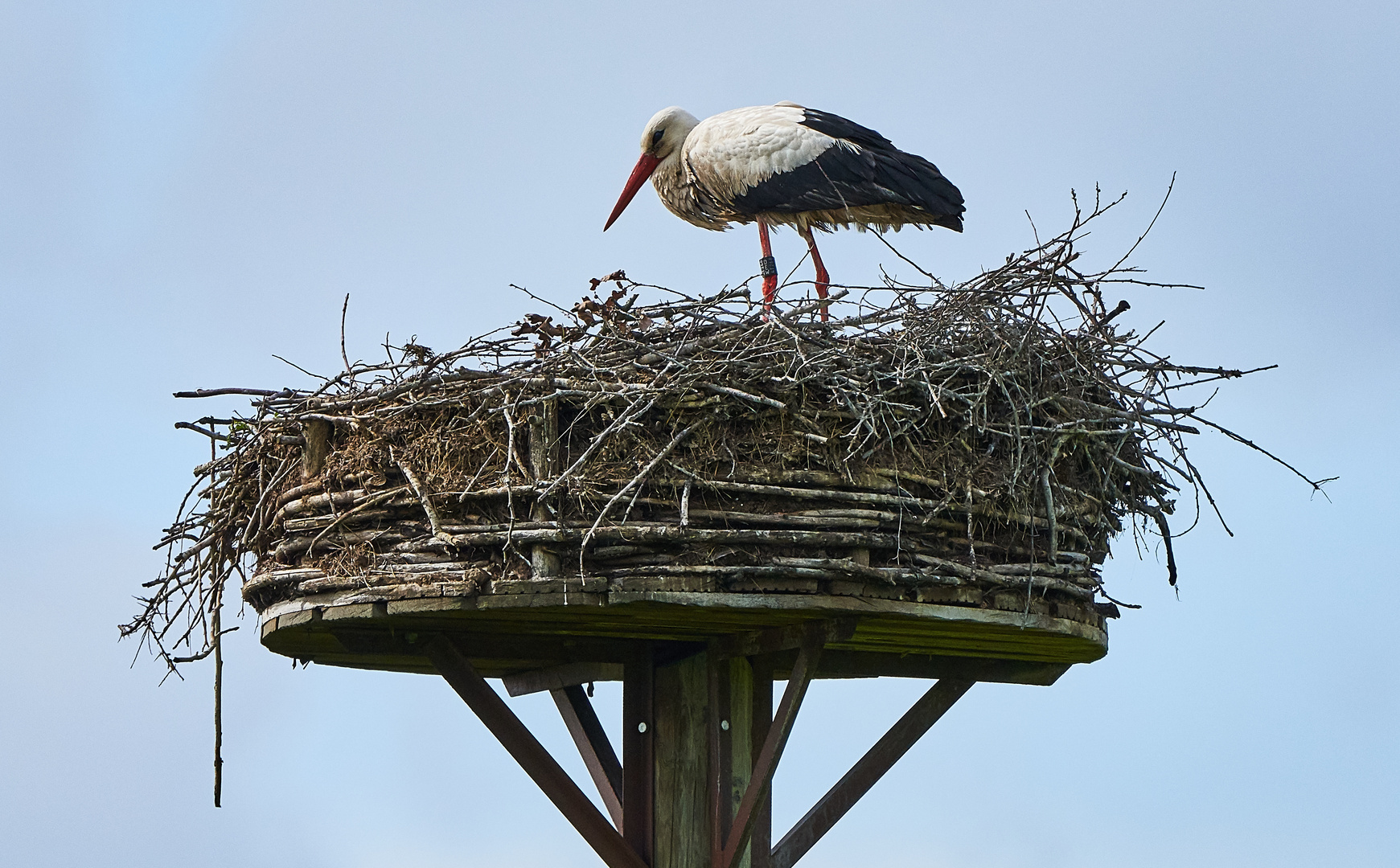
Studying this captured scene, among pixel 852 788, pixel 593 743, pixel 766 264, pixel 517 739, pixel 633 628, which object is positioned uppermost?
pixel 766 264

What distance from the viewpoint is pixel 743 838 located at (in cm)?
599

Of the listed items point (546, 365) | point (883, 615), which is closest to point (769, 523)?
point (883, 615)

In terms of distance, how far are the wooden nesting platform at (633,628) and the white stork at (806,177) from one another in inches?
84.1

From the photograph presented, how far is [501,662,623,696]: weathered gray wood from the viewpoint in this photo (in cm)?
684

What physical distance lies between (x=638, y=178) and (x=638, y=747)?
11.6ft

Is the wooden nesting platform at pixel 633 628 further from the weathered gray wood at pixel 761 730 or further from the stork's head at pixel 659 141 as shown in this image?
the stork's head at pixel 659 141

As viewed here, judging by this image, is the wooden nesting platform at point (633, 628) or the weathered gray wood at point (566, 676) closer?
the wooden nesting platform at point (633, 628)

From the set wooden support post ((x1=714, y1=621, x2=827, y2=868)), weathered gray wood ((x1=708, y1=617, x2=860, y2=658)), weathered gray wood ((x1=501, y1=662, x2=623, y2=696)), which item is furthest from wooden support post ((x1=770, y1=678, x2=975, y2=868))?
weathered gray wood ((x1=501, y1=662, x2=623, y2=696))

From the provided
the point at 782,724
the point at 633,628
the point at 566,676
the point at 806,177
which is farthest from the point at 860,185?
the point at 782,724

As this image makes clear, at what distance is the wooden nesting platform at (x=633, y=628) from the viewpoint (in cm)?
543

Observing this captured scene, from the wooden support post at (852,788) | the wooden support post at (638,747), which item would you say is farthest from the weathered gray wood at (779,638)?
the wooden support post at (852,788)

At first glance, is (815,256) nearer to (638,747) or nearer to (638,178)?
(638,178)

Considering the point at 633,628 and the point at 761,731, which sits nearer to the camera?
the point at 633,628

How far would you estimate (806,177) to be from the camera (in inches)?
319
